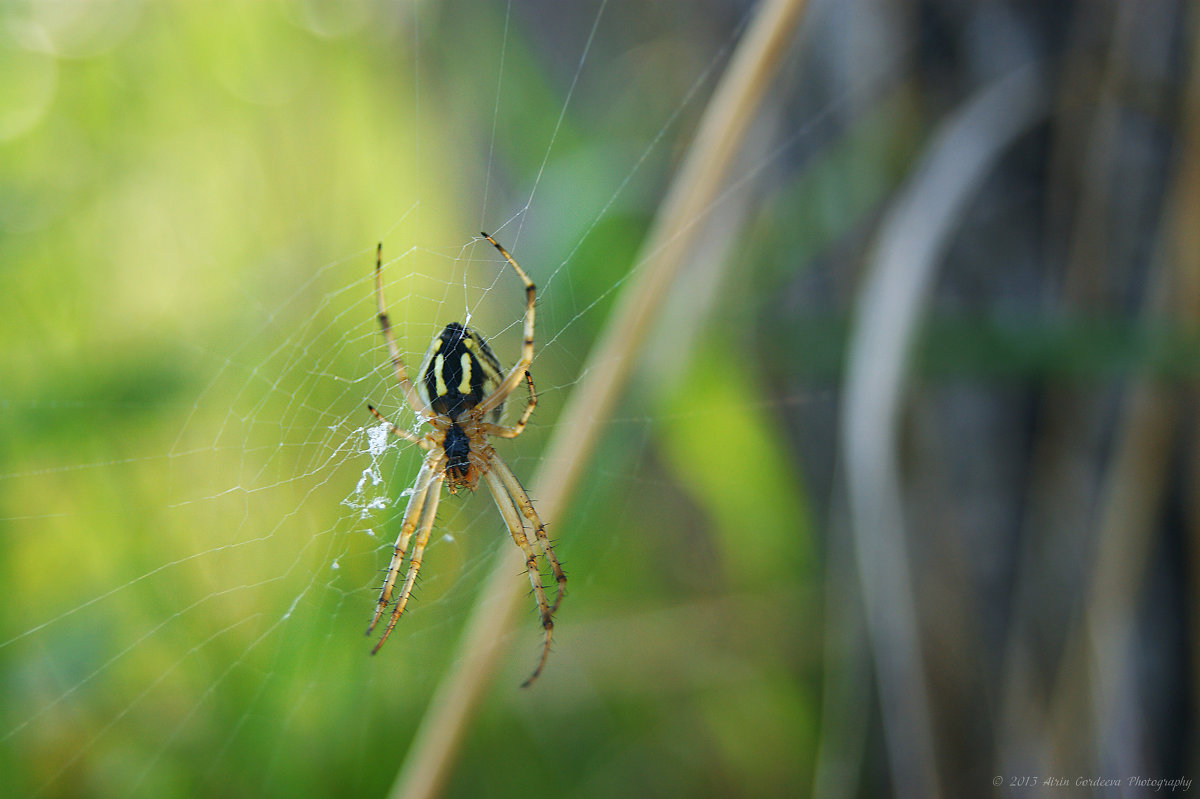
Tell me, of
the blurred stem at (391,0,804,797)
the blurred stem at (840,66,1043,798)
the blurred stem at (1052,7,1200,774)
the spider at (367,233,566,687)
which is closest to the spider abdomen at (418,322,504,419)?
the spider at (367,233,566,687)

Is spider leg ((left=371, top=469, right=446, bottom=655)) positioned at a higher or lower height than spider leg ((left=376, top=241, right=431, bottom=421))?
lower

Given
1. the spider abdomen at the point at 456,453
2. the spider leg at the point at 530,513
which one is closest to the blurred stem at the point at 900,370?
the spider leg at the point at 530,513

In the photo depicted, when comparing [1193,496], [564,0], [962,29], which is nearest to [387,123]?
[564,0]

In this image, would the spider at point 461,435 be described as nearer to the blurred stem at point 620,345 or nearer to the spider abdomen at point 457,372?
the spider abdomen at point 457,372

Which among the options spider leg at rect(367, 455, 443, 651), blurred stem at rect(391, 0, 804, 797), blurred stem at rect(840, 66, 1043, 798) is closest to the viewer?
blurred stem at rect(391, 0, 804, 797)

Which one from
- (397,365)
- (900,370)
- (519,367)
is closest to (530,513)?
(519,367)

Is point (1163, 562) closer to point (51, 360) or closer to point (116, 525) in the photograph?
point (116, 525)

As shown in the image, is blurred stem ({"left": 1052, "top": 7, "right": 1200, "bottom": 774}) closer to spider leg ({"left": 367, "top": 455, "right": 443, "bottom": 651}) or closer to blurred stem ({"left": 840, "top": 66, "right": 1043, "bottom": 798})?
blurred stem ({"left": 840, "top": 66, "right": 1043, "bottom": 798})

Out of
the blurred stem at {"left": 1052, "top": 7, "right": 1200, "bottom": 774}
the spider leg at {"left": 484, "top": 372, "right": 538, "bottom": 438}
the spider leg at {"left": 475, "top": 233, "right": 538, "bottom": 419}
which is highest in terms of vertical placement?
the spider leg at {"left": 475, "top": 233, "right": 538, "bottom": 419}
